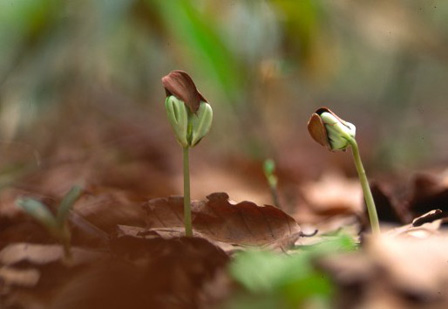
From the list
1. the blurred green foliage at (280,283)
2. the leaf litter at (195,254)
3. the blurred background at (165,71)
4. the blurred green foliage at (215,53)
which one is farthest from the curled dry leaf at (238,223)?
the blurred green foliage at (215,53)

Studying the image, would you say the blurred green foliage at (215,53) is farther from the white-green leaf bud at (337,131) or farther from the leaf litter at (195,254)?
the white-green leaf bud at (337,131)

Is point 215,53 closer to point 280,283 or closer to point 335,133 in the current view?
point 335,133

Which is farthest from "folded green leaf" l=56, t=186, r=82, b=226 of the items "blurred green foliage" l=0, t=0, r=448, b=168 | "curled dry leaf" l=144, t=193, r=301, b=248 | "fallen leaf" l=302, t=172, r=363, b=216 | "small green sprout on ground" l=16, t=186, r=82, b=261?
"blurred green foliage" l=0, t=0, r=448, b=168

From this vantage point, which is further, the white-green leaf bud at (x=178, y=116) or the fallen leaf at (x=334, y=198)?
the fallen leaf at (x=334, y=198)

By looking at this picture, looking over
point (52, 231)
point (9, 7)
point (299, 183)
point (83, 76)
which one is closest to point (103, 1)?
point (9, 7)

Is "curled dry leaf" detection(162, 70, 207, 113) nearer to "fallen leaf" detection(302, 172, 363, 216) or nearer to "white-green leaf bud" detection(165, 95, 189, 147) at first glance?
"white-green leaf bud" detection(165, 95, 189, 147)

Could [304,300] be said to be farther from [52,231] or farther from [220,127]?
[220,127]

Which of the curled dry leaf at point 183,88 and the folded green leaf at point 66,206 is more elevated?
the curled dry leaf at point 183,88
